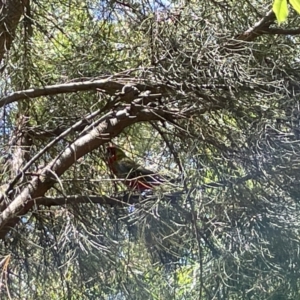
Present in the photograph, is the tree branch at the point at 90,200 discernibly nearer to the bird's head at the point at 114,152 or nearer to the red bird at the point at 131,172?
the red bird at the point at 131,172

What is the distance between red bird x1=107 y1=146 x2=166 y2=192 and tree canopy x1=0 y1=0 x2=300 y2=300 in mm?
40

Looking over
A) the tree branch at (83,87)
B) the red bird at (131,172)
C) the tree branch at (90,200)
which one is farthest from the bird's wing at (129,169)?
the tree branch at (83,87)

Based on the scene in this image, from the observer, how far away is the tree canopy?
5.87ft

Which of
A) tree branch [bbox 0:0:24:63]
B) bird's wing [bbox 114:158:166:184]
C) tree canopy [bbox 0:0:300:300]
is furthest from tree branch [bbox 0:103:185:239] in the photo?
tree branch [bbox 0:0:24:63]

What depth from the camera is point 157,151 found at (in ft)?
7.96

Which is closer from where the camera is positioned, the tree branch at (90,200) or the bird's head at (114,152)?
the tree branch at (90,200)

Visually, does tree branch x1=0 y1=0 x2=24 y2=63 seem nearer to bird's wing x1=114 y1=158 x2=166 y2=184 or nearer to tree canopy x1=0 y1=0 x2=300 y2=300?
tree canopy x1=0 y1=0 x2=300 y2=300

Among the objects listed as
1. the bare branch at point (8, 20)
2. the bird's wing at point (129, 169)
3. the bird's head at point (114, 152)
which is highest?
the bare branch at point (8, 20)

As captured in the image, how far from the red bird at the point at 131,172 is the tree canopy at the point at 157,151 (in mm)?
40

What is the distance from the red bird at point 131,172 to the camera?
6.42ft

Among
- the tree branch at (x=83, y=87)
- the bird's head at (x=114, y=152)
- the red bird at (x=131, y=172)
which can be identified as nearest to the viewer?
the red bird at (x=131, y=172)

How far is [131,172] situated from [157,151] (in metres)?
0.32

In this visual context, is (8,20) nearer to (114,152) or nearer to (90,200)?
(114,152)

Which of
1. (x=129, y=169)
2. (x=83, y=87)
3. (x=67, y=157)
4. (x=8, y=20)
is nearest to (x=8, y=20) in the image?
(x=8, y=20)
